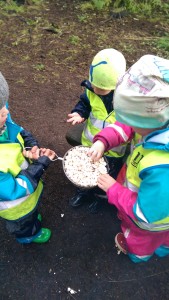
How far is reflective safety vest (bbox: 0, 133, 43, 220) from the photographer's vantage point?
1.96 m

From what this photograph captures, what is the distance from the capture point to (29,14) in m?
5.71

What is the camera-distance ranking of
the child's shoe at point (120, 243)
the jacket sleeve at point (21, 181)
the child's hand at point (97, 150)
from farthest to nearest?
the child's shoe at point (120, 243) → the child's hand at point (97, 150) → the jacket sleeve at point (21, 181)

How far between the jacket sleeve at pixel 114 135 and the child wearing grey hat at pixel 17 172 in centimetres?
42

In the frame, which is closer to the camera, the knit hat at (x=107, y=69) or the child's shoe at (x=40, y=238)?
the knit hat at (x=107, y=69)

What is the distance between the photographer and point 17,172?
2.02 meters

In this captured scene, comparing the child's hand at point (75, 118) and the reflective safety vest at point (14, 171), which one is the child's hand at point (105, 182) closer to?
the reflective safety vest at point (14, 171)

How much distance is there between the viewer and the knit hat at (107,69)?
91.7 inches

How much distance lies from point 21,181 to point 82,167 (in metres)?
0.55

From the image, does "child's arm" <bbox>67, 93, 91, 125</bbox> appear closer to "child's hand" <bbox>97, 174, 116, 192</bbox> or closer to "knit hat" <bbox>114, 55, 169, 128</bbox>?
"child's hand" <bbox>97, 174, 116, 192</bbox>

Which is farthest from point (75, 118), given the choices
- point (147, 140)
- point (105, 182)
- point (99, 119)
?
point (147, 140)

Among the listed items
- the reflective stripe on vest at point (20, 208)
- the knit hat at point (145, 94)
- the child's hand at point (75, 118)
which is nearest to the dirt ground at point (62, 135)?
the reflective stripe on vest at point (20, 208)

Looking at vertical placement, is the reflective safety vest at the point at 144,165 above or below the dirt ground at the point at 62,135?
above

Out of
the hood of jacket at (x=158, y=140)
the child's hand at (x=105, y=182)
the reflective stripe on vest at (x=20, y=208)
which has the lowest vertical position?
the reflective stripe on vest at (x=20, y=208)

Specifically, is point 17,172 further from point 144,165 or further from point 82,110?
point 82,110
